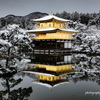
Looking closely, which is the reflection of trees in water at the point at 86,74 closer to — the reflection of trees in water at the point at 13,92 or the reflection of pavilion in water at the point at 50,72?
the reflection of pavilion in water at the point at 50,72

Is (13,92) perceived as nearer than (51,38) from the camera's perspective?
Yes

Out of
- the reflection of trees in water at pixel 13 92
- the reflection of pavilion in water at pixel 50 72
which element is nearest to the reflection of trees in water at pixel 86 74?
the reflection of pavilion in water at pixel 50 72

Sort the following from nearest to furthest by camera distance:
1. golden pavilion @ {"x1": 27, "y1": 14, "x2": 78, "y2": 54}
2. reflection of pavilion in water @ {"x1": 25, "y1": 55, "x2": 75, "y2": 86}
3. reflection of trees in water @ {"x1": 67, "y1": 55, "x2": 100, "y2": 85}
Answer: reflection of pavilion in water @ {"x1": 25, "y1": 55, "x2": 75, "y2": 86} < reflection of trees in water @ {"x1": 67, "y1": 55, "x2": 100, "y2": 85} < golden pavilion @ {"x1": 27, "y1": 14, "x2": 78, "y2": 54}

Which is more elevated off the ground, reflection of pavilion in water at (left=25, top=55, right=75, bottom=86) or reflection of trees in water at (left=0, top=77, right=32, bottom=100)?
reflection of pavilion in water at (left=25, top=55, right=75, bottom=86)

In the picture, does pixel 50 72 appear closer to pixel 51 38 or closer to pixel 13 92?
pixel 13 92

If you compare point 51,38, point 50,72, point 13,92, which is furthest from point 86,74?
point 51,38

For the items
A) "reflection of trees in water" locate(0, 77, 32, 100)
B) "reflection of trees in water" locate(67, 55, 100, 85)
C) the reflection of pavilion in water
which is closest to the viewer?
"reflection of trees in water" locate(0, 77, 32, 100)

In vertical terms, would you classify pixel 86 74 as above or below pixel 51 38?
below

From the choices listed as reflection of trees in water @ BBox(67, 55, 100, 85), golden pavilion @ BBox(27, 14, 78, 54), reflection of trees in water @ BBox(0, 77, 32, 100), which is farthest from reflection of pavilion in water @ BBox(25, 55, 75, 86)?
golden pavilion @ BBox(27, 14, 78, 54)

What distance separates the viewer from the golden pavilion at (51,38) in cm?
3531

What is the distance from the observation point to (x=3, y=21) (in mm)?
74375

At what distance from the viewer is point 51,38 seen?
3534cm

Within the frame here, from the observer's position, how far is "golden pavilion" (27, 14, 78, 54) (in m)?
35.3

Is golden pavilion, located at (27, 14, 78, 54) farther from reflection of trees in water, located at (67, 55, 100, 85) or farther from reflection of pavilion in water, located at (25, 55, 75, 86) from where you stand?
reflection of trees in water, located at (67, 55, 100, 85)
